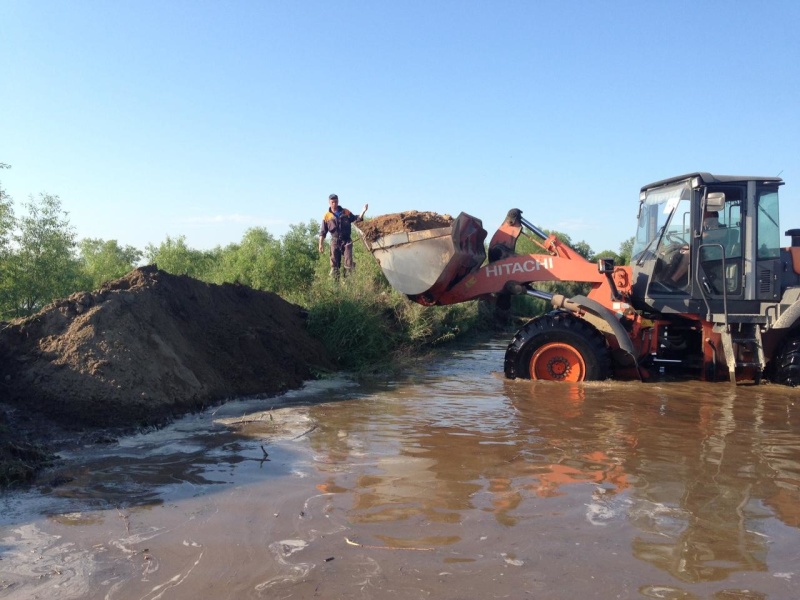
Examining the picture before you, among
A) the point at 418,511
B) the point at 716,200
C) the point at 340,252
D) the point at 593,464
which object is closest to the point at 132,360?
the point at 418,511

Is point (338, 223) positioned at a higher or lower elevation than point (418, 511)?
higher

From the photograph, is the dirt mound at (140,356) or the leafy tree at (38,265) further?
the leafy tree at (38,265)

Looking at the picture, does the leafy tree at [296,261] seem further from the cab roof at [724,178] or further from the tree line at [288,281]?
the cab roof at [724,178]

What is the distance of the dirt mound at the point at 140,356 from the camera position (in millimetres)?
6215

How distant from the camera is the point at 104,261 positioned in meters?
16.5

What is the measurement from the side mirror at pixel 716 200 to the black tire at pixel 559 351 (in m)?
2.23

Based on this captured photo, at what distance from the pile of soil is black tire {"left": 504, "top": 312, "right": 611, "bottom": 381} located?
295 cm

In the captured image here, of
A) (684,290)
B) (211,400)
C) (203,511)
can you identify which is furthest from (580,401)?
(203,511)

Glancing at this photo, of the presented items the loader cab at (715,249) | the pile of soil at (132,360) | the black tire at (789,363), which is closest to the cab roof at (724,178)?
the loader cab at (715,249)

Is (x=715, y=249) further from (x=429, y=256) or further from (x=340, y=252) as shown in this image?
(x=340, y=252)

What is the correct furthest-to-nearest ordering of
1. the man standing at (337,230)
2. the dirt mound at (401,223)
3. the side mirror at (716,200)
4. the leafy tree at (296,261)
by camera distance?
the leafy tree at (296,261) < the man standing at (337,230) < the dirt mound at (401,223) < the side mirror at (716,200)

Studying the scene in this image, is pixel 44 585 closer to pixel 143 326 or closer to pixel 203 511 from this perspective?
pixel 203 511

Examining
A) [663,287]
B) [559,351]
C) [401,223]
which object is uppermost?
[401,223]

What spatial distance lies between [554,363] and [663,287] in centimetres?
187
